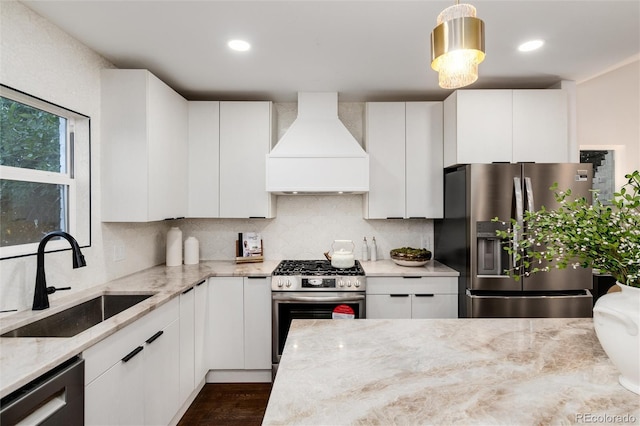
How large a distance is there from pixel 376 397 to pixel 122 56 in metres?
2.71

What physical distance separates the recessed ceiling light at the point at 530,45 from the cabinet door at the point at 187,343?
287 centimetres

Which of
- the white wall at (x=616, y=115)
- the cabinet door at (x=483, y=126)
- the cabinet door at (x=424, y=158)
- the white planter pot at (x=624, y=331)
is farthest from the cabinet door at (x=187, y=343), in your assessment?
the white wall at (x=616, y=115)

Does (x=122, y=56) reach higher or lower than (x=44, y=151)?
higher

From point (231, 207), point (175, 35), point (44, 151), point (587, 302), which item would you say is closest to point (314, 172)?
point (231, 207)

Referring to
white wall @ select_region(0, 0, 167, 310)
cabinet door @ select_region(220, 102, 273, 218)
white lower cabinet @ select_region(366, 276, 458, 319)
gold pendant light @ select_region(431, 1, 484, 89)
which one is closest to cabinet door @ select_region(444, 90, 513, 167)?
white lower cabinet @ select_region(366, 276, 458, 319)

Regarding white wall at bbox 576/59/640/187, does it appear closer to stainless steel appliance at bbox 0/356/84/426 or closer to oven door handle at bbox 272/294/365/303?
oven door handle at bbox 272/294/365/303

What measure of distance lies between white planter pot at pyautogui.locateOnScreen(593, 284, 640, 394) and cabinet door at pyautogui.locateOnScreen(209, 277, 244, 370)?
2.41 meters

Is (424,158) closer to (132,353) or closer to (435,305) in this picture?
(435,305)

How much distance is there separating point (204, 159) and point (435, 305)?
2.41 metres

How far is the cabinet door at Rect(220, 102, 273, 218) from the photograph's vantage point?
125 inches

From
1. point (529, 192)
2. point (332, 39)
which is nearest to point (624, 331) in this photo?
point (529, 192)

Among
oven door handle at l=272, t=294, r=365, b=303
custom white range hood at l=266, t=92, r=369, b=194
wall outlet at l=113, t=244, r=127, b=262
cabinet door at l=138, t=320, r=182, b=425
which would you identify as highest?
custom white range hood at l=266, t=92, r=369, b=194

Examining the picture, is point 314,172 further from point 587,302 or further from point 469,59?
point 587,302

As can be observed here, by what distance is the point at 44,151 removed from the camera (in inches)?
80.2
